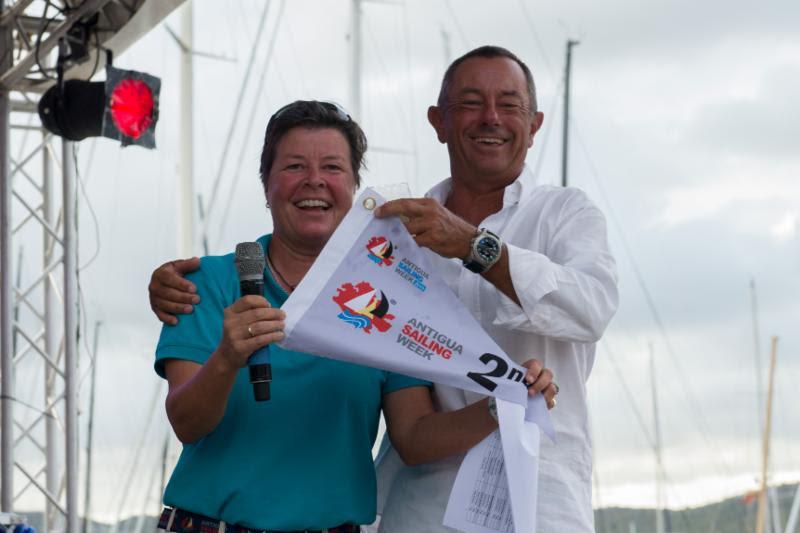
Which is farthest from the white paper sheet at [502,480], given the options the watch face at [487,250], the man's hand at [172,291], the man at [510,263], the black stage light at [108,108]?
the black stage light at [108,108]

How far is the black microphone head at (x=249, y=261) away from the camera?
9.87 ft

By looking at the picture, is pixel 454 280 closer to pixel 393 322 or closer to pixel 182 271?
pixel 393 322

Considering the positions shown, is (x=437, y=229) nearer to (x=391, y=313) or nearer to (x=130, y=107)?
(x=391, y=313)

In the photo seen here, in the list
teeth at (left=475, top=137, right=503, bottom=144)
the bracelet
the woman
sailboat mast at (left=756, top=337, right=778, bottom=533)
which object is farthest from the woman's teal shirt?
sailboat mast at (left=756, top=337, right=778, bottom=533)

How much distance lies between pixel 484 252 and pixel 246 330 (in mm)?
559

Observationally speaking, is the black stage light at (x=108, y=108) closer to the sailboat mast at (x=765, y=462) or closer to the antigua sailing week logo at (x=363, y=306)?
the antigua sailing week logo at (x=363, y=306)

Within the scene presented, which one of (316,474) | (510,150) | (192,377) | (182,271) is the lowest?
(316,474)

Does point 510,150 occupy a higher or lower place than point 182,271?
higher

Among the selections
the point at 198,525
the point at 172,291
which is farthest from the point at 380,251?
the point at 198,525

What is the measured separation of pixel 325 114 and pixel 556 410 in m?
0.94

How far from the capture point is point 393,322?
314 centimetres

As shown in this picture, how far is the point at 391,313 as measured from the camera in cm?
315

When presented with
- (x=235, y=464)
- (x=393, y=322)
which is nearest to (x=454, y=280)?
(x=393, y=322)

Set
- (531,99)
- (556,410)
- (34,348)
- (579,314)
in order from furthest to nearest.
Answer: (34,348)
(531,99)
(556,410)
(579,314)
